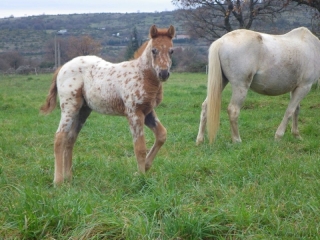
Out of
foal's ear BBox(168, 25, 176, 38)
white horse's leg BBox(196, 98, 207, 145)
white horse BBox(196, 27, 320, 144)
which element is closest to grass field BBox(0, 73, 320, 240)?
white horse's leg BBox(196, 98, 207, 145)

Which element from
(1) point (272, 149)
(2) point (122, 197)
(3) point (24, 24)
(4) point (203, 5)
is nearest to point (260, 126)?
(1) point (272, 149)

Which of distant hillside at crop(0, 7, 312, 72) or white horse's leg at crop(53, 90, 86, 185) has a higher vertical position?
white horse's leg at crop(53, 90, 86, 185)

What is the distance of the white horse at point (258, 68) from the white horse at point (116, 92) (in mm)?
2049

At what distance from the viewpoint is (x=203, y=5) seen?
2408 centimetres

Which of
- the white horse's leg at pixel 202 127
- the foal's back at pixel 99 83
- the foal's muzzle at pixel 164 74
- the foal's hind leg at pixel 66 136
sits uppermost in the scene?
the foal's muzzle at pixel 164 74

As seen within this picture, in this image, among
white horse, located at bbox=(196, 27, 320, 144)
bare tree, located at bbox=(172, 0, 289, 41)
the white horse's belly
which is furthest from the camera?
bare tree, located at bbox=(172, 0, 289, 41)

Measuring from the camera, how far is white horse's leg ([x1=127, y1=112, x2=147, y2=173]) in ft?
16.1

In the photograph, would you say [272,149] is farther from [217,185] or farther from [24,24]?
[24,24]

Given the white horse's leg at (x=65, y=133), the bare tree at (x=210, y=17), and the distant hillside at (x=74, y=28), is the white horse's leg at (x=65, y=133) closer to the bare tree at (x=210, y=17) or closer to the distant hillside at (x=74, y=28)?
the bare tree at (x=210, y=17)

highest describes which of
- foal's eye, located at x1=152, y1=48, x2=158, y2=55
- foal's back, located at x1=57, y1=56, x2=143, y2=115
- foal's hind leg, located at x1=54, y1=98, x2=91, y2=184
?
foal's eye, located at x1=152, y1=48, x2=158, y2=55

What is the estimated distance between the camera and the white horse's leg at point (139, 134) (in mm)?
4898

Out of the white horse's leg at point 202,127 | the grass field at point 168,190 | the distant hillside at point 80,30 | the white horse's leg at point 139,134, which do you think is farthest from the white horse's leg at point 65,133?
the distant hillside at point 80,30

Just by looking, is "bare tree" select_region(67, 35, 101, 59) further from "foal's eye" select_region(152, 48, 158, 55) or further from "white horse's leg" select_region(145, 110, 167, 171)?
"foal's eye" select_region(152, 48, 158, 55)

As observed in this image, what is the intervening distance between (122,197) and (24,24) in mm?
92793
